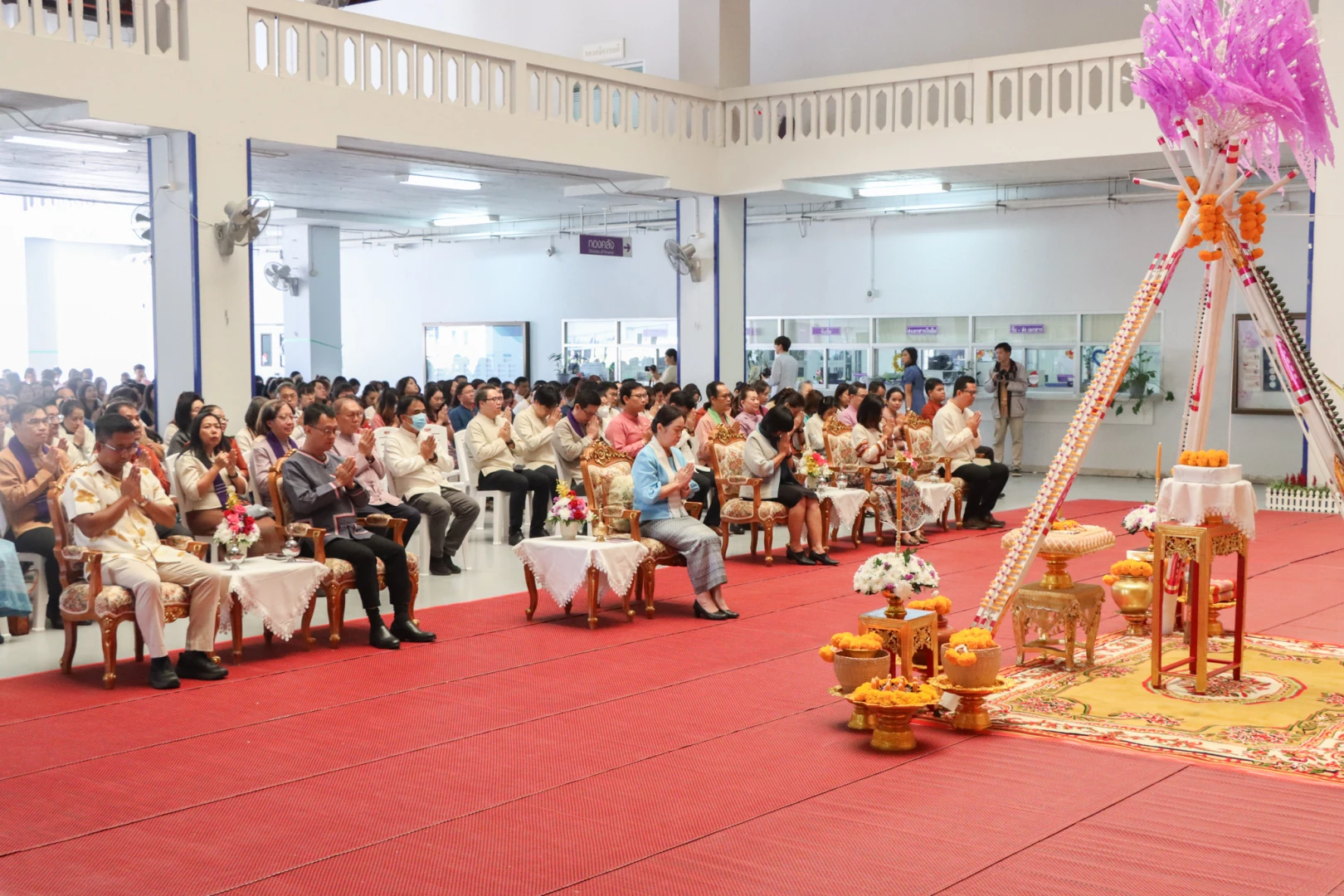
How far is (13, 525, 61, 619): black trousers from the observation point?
7.89 meters

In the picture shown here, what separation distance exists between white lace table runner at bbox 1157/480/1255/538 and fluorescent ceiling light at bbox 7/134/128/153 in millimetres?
Result: 10065

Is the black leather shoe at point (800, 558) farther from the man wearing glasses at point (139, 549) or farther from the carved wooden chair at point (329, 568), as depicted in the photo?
the man wearing glasses at point (139, 549)

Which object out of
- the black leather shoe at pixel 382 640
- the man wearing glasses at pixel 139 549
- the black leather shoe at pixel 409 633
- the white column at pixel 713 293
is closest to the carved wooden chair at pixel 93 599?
the man wearing glasses at pixel 139 549

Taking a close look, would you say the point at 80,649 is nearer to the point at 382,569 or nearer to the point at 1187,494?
the point at 382,569

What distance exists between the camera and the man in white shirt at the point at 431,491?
970 centimetres

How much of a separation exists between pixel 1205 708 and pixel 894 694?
62.8 inches

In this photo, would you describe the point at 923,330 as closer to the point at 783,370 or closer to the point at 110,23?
the point at 783,370

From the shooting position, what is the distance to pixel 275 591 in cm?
711

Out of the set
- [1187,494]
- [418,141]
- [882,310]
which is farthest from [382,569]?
[882,310]

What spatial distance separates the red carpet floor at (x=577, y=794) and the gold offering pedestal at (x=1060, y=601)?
104 cm

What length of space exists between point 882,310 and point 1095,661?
474 inches

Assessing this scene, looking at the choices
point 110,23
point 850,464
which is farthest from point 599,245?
point 110,23

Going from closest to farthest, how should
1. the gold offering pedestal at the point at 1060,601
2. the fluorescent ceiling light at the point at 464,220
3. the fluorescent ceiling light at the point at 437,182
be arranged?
the gold offering pedestal at the point at 1060,601, the fluorescent ceiling light at the point at 437,182, the fluorescent ceiling light at the point at 464,220

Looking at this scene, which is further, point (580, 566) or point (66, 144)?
point (66, 144)
